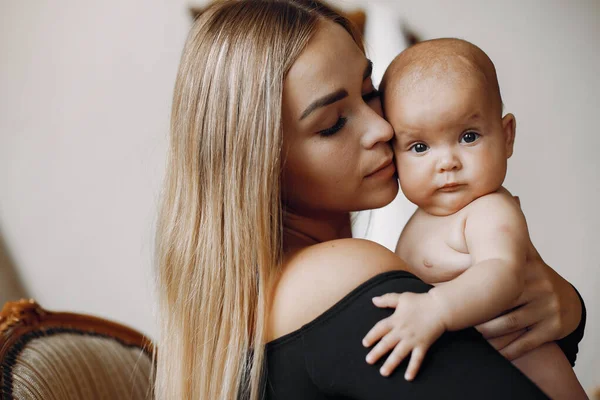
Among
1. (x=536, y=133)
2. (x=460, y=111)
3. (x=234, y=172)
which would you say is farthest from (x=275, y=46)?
(x=536, y=133)

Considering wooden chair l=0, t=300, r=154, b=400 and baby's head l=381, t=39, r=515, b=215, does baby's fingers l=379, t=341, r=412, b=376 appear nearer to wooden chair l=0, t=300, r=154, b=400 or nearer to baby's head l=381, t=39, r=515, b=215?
baby's head l=381, t=39, r=515, b=215

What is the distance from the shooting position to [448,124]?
1070 mm

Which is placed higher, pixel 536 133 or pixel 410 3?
pixel 410 3

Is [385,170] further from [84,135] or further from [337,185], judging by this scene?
[84,135]

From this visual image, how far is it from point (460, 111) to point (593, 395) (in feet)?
6.46

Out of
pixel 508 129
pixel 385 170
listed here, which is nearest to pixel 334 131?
pixel 385 170

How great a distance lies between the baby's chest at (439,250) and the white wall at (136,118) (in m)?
1.32

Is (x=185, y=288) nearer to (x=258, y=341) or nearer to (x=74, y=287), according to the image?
(x=258, y=341)

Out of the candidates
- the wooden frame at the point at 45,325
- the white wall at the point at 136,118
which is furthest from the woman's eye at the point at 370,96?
the white wall at the point at 136,118

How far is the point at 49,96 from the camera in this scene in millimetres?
2459

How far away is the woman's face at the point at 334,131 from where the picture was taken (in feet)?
3.48

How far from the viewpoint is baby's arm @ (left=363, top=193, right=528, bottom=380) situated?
88cm

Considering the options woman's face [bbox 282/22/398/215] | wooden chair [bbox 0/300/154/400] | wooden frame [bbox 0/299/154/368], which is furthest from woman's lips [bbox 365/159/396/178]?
wooden frame [bbox 0/299/154/368]

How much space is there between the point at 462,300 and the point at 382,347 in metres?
0.13
